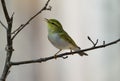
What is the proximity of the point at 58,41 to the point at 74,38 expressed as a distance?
1.84 metres

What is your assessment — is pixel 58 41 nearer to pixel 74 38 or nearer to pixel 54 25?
pixel 54 25

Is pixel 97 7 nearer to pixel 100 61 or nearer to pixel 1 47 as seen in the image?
pixel 100 61

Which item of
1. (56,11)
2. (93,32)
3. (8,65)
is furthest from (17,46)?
(8,65)

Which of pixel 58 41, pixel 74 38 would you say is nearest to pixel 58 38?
pixel 58 41

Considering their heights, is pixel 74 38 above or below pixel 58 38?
below

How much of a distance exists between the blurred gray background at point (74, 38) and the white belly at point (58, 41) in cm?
175

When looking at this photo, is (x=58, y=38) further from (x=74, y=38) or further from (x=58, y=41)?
(x=74, y=38)

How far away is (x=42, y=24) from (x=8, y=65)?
279 centimetres

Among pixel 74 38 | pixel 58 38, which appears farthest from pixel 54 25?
pixel 74 38

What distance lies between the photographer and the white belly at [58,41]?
1.57 m

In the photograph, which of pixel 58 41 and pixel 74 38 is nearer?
pixel 58 41

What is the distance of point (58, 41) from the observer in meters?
1.59

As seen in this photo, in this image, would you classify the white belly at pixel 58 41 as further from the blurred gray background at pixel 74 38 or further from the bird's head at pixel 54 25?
the blurred gray background at pixel 74 38

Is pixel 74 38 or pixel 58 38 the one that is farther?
pixel 74 38
